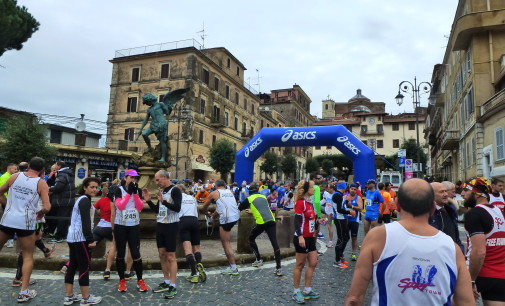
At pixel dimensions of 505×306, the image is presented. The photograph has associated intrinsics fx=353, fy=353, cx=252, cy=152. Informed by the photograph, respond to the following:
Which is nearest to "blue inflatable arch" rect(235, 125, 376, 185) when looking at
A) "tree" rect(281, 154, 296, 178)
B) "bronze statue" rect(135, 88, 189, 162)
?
"bronze statue" rect(135, 88, 189, 162)

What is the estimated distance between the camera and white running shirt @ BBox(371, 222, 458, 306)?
6.15 feet

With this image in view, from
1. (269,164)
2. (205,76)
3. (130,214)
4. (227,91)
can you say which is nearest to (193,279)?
(130,214)

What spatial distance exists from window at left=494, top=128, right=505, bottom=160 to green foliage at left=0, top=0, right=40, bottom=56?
25.8 m

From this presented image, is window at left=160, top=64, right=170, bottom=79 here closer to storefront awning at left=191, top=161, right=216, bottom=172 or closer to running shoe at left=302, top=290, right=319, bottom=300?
storefront awning at left=191, top=161, right=216, bottom=172

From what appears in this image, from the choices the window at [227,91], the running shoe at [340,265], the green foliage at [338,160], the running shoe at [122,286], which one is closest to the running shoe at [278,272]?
the running shoe at [340,265]

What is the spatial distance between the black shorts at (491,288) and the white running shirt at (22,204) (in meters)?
5.21

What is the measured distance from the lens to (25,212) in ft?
15.3

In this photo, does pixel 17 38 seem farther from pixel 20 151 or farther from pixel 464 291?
pixel 464 291

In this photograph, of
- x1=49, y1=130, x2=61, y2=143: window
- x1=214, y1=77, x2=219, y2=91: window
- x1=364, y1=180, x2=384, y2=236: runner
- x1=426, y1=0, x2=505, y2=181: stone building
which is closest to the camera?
x1=364, y1=180, x2=384, y2=236: runner

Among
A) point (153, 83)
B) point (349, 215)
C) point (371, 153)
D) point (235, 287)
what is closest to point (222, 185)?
point (235, 287)

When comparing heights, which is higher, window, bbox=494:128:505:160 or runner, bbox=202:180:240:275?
window, bbox=494:128:505:160

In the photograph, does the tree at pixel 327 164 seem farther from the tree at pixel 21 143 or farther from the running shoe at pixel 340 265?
the running shoe at pixel 340 265

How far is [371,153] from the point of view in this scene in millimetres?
15555

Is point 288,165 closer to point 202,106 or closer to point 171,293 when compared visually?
point 202,106
